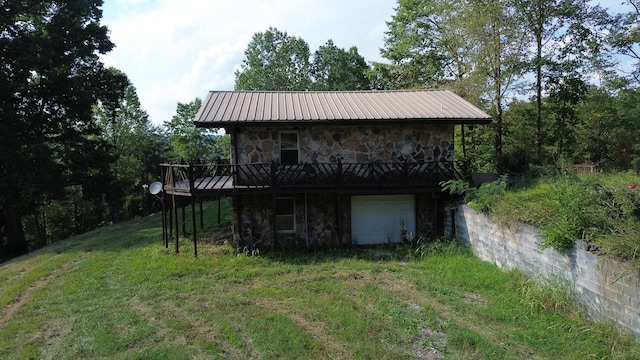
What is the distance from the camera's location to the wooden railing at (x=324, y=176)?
11.5m

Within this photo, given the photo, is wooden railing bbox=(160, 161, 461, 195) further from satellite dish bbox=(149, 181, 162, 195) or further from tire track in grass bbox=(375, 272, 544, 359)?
tire track in grass bbox=(375, 272, 544, 359)

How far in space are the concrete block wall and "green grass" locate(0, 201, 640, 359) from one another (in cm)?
26

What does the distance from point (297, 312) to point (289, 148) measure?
20.4 ft

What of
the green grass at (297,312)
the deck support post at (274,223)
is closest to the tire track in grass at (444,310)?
the green grass at (297,312)

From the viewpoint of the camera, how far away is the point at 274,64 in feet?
97.7

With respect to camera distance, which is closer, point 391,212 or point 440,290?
point 440,290

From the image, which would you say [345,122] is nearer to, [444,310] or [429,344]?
[444,310]

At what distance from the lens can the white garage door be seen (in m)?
12.6

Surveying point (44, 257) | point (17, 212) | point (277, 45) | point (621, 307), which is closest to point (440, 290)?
point (621, 307)

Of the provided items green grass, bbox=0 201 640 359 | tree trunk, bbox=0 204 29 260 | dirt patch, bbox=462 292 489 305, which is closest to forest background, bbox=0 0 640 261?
tree trunk, bbox=0 204 29 260

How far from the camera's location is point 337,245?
40.5ft

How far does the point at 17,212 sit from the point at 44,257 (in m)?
9.52

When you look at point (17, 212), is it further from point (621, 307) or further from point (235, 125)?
point (621, 307)

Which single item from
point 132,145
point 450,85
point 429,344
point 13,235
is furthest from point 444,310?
point 132,145
